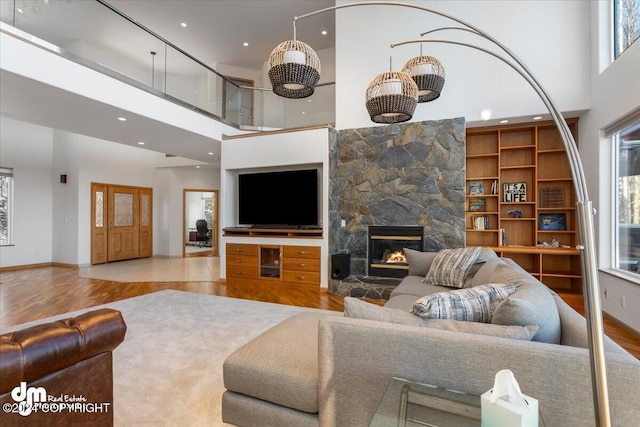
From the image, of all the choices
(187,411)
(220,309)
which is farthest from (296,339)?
(220,309)

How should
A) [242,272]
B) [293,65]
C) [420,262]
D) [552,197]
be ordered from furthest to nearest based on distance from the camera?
[242,272], [552,197], [420,262], [293,65]

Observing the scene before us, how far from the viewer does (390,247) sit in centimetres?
509

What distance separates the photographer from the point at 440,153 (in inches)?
186

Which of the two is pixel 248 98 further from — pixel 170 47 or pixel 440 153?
pixel 440 153

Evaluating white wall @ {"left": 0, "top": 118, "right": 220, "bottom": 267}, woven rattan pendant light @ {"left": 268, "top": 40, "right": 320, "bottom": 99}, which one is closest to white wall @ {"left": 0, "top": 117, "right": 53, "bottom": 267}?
white wall @ {"left": 0, "top": 118, "right": 220, "bottom": 267}

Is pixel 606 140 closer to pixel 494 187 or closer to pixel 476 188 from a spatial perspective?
pixel 494 187

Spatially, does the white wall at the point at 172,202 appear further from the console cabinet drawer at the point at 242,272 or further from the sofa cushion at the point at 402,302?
the sofa cushion at the point at 402,302

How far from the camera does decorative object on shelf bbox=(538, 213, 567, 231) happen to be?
16.2 feet

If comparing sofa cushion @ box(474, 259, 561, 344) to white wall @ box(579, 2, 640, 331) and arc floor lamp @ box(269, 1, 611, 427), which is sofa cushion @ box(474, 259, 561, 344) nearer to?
arc floor lamp @ box(269, 1, 611, 427)

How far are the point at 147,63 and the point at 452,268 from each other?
5.34 m

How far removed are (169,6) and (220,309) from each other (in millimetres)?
6009

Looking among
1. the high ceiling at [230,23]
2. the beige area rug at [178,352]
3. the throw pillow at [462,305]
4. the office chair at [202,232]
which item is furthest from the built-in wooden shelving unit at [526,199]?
the office chair at [202,232]

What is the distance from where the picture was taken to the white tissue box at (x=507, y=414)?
2.76ft

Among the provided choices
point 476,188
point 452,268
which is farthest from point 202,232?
point 452,268
